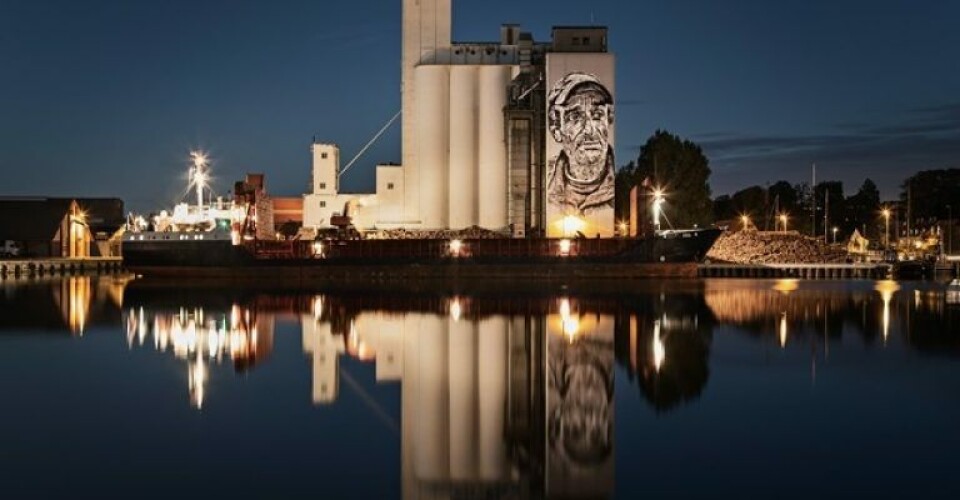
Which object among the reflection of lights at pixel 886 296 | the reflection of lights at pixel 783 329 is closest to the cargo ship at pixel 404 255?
the reflection of lights at pixel 886 296

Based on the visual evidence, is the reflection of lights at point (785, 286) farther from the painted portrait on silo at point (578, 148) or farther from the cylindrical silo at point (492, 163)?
the cylindrical silo at point (492, 163)

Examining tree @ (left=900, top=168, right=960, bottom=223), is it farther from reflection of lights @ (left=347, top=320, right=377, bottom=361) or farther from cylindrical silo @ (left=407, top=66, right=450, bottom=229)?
reflection of lights @ (left=347, top=320, right=377, bottom=361)

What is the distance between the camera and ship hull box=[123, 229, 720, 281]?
38.4 meters

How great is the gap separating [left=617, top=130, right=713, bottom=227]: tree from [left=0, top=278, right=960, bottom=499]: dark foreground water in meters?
32.3

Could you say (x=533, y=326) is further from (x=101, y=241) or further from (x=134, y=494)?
(x=101, y=241)

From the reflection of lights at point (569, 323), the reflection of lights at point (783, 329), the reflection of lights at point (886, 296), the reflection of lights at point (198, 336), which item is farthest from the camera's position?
the reflection of lights at point (886, 296)

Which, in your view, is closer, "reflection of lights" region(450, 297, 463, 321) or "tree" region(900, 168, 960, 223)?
"reflection of lights" region(450, 297, 463, 321)

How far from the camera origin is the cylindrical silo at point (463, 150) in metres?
43.3

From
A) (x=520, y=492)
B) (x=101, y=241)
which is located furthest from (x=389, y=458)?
(x=101, y=241)

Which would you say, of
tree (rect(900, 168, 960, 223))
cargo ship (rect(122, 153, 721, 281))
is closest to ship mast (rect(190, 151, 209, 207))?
cargo ship (rect(122, 153, 721, 281))

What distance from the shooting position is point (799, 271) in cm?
4516

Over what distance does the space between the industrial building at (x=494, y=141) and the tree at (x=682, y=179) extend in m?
12.9

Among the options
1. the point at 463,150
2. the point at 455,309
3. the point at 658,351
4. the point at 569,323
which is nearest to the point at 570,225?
the point at 463,150

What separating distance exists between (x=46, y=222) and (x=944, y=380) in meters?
55.3
